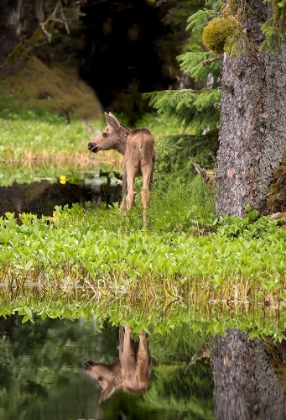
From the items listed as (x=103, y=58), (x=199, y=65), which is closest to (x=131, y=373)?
(x=199, y=65)

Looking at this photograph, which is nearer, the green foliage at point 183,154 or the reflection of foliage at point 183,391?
the reflection of foliage at point 183,391

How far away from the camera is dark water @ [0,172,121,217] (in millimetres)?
21892

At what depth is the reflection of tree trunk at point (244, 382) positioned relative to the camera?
8.23 metres

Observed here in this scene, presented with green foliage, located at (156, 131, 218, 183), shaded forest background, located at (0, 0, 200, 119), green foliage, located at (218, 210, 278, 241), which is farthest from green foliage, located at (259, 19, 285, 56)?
shaded forest background, located at (0, 0, 200, 119)

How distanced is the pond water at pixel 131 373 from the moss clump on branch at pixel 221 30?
383 cm

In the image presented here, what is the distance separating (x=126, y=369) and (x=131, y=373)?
149 millimetres

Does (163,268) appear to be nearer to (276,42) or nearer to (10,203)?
(276,42)

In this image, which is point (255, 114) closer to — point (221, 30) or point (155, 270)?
point (221, 30)

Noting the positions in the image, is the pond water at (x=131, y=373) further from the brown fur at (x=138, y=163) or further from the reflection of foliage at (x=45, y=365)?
the brown fur at (x=138, y=163)

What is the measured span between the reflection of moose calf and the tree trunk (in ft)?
13.6

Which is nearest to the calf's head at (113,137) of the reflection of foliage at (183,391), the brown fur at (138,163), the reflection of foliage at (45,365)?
the brown fur at (138,163)

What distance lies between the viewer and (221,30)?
41.8 ft

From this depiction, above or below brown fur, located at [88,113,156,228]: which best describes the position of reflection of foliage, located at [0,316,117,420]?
below

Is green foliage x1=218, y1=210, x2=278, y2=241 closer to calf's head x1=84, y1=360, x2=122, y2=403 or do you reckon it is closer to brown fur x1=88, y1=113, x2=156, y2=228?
brown fur x1=88, y1=113, x2=156, y2=228
